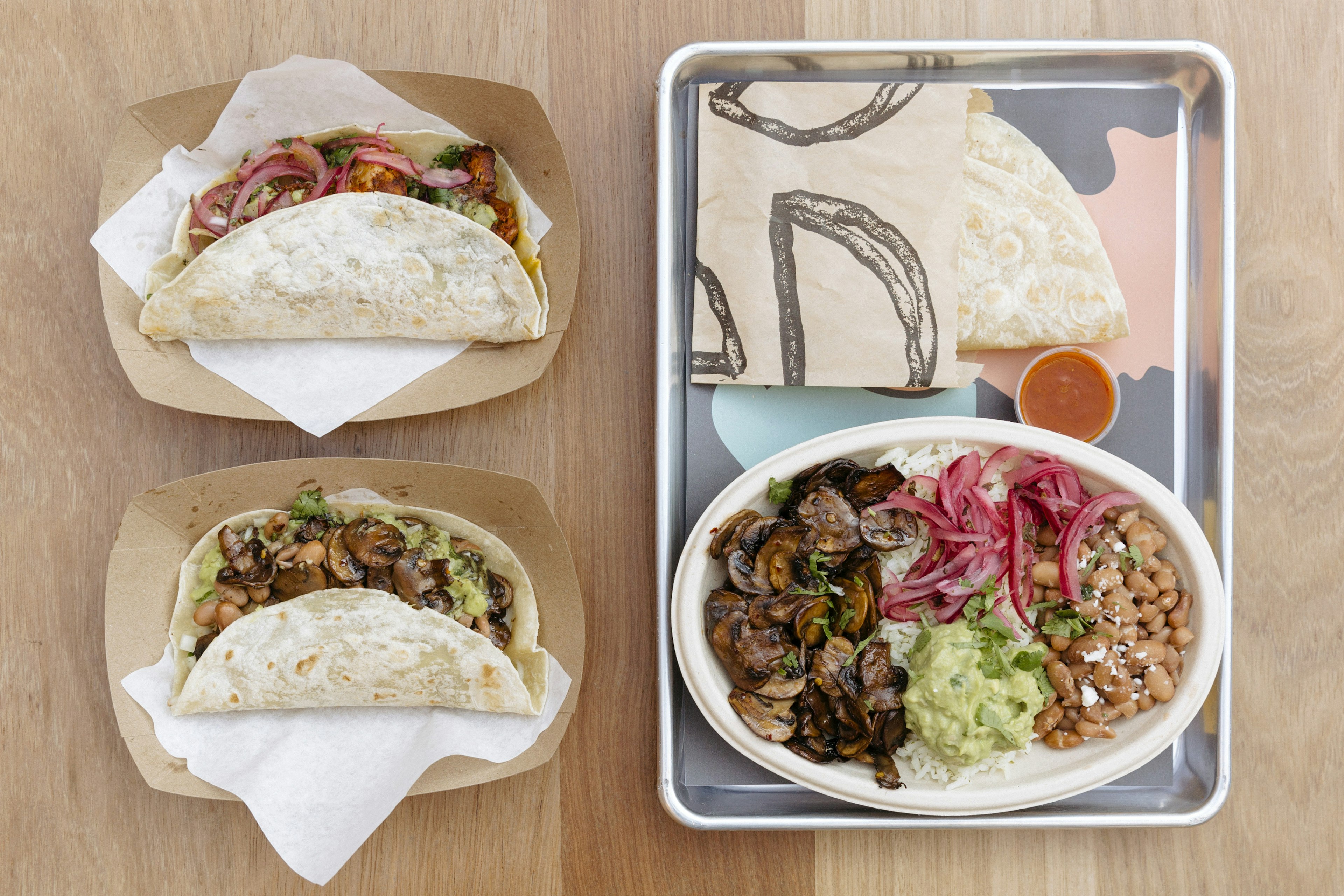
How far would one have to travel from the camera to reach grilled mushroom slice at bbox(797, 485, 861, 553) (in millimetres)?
1971

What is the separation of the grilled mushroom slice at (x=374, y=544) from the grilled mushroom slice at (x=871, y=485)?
1203 millimetres

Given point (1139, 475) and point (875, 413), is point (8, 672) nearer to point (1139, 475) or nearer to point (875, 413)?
point (875, 413)

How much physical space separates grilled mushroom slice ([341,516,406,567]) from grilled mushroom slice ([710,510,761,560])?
2.80 ft

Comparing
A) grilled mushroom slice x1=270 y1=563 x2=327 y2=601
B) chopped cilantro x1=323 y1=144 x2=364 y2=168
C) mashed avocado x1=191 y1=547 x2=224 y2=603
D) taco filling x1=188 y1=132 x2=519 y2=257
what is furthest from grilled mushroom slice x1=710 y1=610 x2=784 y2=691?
chopped cilantro x1=323 y1=144 x2=364 y2=168

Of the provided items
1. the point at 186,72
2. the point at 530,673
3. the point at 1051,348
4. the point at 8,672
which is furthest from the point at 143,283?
the point at 1051,348

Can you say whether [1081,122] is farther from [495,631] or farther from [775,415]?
[495,631]

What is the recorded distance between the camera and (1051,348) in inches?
86.4

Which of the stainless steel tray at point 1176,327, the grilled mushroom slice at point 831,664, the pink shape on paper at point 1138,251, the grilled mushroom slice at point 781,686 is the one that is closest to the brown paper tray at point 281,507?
the stainless steel tray at point 1176,327

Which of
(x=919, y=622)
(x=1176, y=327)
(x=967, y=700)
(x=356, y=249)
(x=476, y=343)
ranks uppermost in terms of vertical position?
(x=356, y=249)

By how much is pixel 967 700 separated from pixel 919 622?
0.23 m

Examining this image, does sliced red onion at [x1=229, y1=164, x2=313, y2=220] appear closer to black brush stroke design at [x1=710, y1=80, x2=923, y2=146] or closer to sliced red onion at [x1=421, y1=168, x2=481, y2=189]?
sliced red onion at [x1=421, y1=168, x2=481, y2=189]

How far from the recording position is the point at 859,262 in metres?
2.13

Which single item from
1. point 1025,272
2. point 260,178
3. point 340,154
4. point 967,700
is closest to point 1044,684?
point 967,700

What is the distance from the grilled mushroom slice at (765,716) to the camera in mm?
1997
